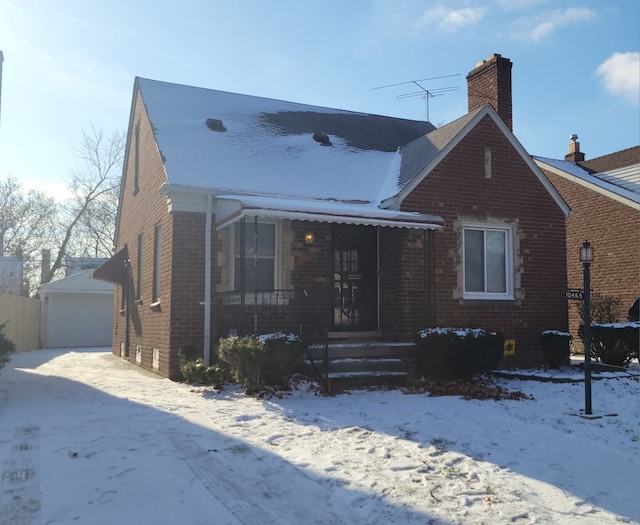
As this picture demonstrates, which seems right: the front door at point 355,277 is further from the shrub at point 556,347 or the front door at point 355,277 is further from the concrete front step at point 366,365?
the shrub at point 556,347

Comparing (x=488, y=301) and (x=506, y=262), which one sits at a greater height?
(x=506, y=262)

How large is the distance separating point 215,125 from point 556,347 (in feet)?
27.8

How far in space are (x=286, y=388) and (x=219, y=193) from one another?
149 inches

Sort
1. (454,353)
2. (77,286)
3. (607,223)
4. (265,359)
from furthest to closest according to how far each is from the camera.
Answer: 1. (77,286)
2. (607,223)
3. (454,353)
4. (265,359)

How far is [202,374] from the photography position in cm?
961

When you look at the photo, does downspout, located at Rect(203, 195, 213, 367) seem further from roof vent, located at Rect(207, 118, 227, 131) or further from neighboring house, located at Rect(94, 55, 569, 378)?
roof vent, located at Rect(207, 118, 227, 131)

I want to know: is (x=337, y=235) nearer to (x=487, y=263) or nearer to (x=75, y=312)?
(x=487, y=263)

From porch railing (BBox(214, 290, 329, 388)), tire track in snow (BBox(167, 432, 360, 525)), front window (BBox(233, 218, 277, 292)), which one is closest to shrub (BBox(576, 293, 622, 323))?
porch railing (BBox(214, 290, 329, 388))

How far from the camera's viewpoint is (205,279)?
10.6 meters

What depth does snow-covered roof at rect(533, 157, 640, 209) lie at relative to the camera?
675 inches

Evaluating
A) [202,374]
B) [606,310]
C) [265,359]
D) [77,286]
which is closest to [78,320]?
[77,286]

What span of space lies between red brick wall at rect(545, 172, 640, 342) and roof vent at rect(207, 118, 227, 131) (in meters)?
11.1

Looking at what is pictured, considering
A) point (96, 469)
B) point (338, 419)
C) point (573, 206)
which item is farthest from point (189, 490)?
point (573, 206)

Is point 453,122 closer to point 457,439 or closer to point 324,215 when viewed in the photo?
point 324,215
